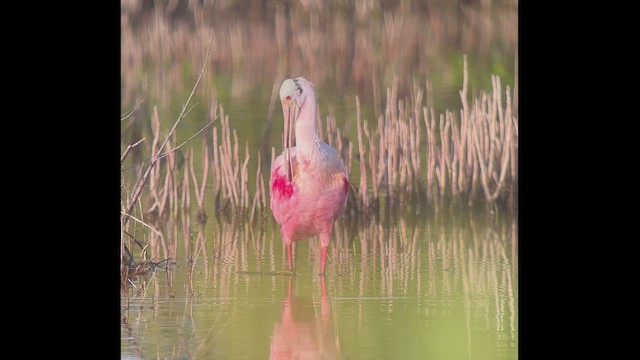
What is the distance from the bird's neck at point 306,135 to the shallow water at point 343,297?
1.27ft

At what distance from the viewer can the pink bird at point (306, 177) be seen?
7.71 metres

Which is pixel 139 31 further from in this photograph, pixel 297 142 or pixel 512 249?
pixel 512 249

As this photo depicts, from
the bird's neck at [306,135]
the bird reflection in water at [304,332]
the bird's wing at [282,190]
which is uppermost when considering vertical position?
the bird's neck at [306,135]

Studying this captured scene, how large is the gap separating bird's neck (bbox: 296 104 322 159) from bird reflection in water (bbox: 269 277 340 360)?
0.67 m

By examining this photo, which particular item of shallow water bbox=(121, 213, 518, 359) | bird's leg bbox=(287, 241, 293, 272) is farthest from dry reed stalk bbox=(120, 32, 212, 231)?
bird's leg bbox=(287, 241, 293, 272)

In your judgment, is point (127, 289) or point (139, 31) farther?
point (139, 31)

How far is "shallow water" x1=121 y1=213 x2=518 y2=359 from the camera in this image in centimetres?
699

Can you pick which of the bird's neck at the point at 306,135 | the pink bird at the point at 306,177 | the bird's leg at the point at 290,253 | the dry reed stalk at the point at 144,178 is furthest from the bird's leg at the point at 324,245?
the dry reed stalk at the point at 144,178

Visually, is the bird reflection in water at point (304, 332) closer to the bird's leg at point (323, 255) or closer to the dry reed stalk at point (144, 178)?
the bird's leg at point (323, 255)

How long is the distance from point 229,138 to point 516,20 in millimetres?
1494

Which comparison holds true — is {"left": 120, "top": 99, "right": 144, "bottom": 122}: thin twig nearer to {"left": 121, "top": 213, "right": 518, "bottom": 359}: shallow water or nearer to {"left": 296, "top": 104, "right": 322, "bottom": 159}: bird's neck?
{"left": 121, "top": 213, "right": 518, "bottom": 359}: shallow water

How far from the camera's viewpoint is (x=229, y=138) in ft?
26.3

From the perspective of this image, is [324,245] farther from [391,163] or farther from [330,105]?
[330,105]

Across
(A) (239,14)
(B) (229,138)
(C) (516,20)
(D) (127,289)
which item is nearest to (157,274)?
(D) (127,289)
